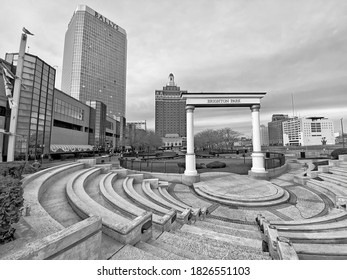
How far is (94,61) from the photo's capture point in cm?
9044

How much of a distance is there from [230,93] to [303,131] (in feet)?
506

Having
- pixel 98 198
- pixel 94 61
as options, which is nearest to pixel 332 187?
pixel 98 198

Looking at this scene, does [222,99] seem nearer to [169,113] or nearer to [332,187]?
[332,187]

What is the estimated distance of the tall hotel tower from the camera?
275 ft

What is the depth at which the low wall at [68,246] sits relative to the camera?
1775 millimetres

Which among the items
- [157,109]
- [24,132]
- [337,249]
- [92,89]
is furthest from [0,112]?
[157,109]

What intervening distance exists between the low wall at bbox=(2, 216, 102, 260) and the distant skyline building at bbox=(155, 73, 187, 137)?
14433cm

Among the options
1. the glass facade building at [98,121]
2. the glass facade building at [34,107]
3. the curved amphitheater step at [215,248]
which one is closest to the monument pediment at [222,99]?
the curved amphitheater step at [215,248]

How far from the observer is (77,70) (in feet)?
273

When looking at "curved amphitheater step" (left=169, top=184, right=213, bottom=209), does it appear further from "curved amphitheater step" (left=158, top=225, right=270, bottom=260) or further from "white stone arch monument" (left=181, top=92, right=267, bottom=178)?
"curved amphitheater step" (left=158, top=225, right=270, bottom=260)

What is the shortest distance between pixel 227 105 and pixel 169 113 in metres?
138

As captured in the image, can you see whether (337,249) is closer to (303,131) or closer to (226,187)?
(226,187)

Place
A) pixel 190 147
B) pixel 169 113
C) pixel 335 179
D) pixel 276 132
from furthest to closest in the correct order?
pixel 276 132, pixel 169 113, pixel 190 147, pixel 335 179

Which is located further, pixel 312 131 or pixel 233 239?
pixel 312 131
